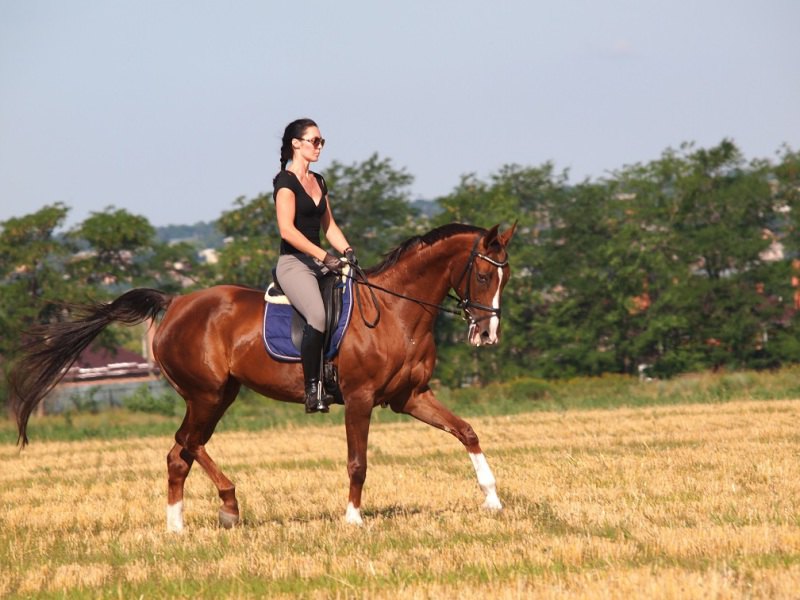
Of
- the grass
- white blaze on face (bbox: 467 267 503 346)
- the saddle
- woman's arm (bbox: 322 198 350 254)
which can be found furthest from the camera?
the grass

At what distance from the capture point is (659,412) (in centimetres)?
2511

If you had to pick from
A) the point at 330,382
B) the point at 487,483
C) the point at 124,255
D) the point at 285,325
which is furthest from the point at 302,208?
the point at 124,255

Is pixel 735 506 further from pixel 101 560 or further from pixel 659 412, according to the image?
pixel 659 412

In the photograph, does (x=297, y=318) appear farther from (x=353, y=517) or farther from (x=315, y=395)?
(x=353, y=517)

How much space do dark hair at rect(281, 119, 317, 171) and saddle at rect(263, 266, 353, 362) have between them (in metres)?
1.00

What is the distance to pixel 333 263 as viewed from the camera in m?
10.3

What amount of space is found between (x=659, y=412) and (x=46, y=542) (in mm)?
16624

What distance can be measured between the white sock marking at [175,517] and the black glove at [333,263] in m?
2.43

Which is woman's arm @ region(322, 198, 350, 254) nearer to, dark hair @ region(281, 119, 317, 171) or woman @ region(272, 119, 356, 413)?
woman @ region(272, 119, 356, 413)

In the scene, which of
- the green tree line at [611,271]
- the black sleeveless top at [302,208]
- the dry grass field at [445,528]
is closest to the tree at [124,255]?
the green tree line at [611,271]

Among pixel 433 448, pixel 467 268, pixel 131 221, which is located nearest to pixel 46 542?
pixel 467 268

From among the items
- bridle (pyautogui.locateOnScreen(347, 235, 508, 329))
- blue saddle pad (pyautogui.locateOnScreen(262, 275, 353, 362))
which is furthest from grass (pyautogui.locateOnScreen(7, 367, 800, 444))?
bridle (pyautogui.locateOnScreen(347, 235, 508, 329))

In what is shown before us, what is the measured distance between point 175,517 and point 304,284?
2304 millimetres

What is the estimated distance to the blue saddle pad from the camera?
1034cm
